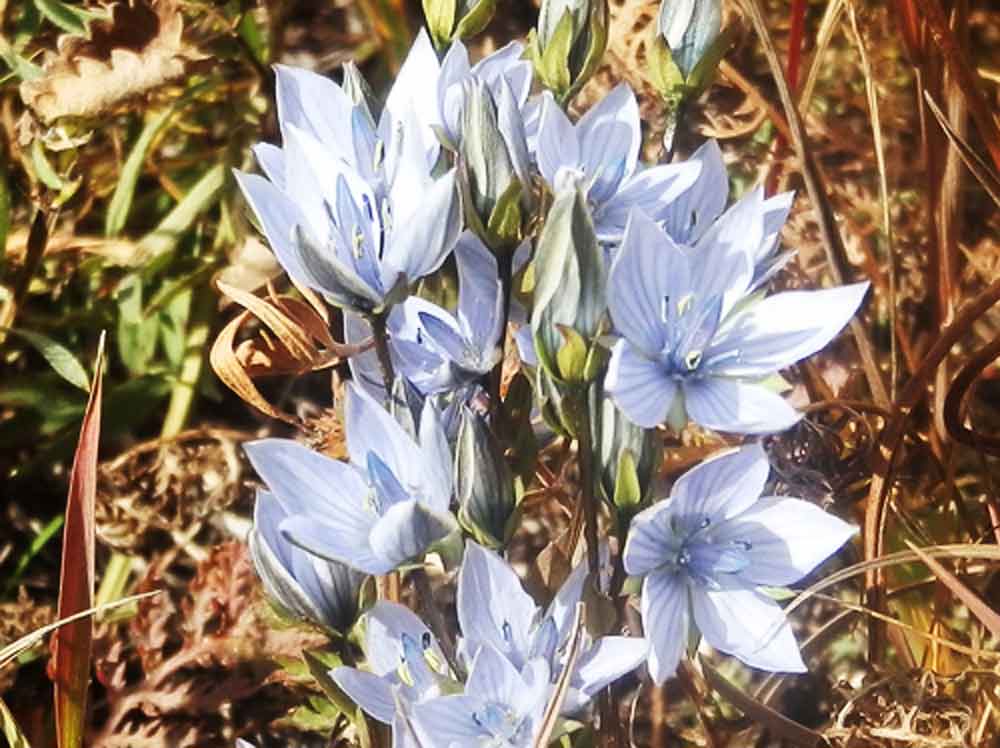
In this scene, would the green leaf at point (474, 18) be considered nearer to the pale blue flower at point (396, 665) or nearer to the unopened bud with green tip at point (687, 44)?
the unopened bud with green tip at point (687, 44)

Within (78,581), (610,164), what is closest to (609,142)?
(610,164)

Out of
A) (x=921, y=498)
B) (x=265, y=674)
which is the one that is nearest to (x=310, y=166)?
(x=265, y=674)

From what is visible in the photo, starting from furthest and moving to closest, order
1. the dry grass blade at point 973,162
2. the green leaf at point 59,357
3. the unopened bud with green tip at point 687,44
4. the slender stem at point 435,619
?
the green leaf at point 59,357 < the dry grass blade at point 973,162 < the unopened bud with green tip at point 687,44 < the slender stem at point 435,619

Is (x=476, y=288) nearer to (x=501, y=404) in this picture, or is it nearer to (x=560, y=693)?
(x=501, y=404)

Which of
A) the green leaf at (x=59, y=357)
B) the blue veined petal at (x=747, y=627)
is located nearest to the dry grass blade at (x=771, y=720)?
the blue veined petal at (x=747, y=627)

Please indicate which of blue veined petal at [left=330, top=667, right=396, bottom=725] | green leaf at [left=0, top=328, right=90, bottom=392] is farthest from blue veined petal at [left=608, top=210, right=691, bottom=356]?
green leaf at [left=0, top=328, right=90, bottom=392]
